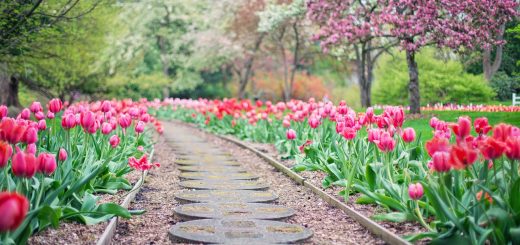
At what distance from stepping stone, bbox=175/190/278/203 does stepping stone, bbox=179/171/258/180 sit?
57.3 inches

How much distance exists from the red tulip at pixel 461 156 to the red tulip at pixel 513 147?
9.2 inches

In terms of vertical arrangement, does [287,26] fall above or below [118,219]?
above

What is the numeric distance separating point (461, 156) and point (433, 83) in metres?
15.8

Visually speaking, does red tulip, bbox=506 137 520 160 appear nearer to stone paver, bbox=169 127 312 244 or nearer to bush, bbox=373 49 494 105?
stone paver, bbox=169 127 312 244

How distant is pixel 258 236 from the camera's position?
512 cm

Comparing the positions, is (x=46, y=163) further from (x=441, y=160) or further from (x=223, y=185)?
(x=223, y=185)

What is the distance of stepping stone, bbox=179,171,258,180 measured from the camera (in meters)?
9.16

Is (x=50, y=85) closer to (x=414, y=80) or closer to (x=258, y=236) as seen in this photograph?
(x=414, y=80)

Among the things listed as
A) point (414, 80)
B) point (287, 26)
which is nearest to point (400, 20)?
point (414, 80)

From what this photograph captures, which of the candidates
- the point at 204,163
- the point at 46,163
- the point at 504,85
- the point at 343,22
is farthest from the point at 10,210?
the point at 343,22

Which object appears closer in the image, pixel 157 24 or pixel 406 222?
pixel 406 222

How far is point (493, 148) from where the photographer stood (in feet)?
12.8

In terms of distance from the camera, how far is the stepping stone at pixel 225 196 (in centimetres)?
707

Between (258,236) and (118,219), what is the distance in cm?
154
